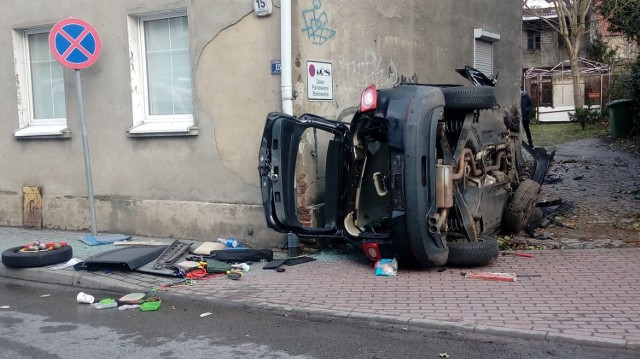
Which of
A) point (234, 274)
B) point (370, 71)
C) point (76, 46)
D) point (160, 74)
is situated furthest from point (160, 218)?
point (370, 71)

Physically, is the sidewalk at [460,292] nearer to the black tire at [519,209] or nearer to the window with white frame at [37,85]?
the black tire at [519,209]

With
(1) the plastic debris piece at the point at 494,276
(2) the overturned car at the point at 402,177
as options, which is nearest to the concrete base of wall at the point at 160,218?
(2) the overturned car at the point at 402,177

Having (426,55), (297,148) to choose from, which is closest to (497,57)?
(426,55)

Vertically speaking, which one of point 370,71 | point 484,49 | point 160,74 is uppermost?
point 484,49

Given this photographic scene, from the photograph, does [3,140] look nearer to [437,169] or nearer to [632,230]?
Result: [437,169]

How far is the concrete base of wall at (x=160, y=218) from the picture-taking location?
26.3 ft

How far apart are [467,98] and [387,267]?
206 centimetres

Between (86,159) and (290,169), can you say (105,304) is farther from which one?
(86,159)

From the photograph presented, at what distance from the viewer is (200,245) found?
783 centimetres

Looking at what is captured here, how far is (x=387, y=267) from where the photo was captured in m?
6.56

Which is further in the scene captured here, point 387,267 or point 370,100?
point 387,267

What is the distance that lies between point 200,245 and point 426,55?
4.82m

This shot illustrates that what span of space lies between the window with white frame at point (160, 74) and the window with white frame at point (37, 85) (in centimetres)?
173

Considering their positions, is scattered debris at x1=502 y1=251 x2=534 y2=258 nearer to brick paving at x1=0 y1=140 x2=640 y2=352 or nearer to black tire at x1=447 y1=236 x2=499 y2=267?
brick paving at x1=0 y1=140 x2=640 y2=352
